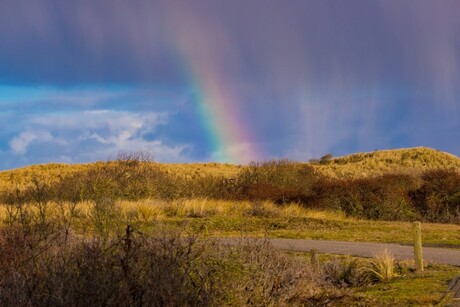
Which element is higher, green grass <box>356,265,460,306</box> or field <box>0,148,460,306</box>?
field <box>0,148,460,306</box>

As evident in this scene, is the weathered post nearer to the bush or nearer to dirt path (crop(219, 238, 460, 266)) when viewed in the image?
dirt path (crop(219, 238, 460, 266))

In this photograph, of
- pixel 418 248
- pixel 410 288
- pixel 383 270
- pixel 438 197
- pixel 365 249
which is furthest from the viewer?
pixel 438 197

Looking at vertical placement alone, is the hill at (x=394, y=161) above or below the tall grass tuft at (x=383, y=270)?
above

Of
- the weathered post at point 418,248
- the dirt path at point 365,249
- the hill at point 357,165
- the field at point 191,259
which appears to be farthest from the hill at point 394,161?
the weathered post at point 418,248

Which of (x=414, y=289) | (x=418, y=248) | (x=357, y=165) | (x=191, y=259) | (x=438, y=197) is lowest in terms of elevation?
(x=414, y=289)

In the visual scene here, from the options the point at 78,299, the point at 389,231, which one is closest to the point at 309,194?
the point at 389,231

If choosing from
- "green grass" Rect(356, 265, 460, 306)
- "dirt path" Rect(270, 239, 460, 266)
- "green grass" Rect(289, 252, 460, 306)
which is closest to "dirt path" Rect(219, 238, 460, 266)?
"dirt path" Rect(270, 239, 460, 266)

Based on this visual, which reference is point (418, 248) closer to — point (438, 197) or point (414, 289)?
point (414, 289)

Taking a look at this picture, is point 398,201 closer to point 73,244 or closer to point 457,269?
point 457,269

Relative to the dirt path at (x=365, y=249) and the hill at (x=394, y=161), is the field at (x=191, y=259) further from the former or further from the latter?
the hill at (x=394, y=161)

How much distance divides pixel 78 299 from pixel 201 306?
4.90ft

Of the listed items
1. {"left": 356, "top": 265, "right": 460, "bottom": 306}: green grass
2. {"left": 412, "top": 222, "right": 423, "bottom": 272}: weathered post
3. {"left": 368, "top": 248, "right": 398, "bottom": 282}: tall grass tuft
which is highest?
{"left": 412, "top": 222, "right": 423, "bottom": 272}: weathered post

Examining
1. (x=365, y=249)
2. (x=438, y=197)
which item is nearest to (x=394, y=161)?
(x=438, y=197)

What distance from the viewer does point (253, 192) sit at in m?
37.0
